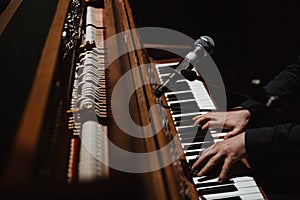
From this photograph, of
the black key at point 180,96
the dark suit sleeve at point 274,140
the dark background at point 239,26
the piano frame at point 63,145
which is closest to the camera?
the piano frame at point 63,145

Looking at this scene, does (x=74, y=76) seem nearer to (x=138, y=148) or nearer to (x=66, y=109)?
(x=66, y=109)

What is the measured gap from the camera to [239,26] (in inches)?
155

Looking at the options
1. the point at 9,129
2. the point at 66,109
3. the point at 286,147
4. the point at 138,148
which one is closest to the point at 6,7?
the point at 66,109

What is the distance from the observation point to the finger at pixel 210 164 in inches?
67.7

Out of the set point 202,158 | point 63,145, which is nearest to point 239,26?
point 202,158

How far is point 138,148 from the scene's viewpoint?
1206 millimetres

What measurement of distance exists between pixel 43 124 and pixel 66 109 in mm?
564

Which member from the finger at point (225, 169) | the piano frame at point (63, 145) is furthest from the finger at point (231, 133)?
the piano frame at point (63, 145)

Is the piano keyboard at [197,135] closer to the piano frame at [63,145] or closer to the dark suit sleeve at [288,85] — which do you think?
the piano frame at [63,145]

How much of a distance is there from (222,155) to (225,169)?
0.07 metres

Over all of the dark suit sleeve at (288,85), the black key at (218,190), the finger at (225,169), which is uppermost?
the dark suit sleeve at (288,85)

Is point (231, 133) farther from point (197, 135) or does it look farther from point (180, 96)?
point (180, 96)

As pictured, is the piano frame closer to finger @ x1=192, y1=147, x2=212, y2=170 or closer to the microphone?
Answer: the microphone

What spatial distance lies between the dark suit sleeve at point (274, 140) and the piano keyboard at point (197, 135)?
159mm
